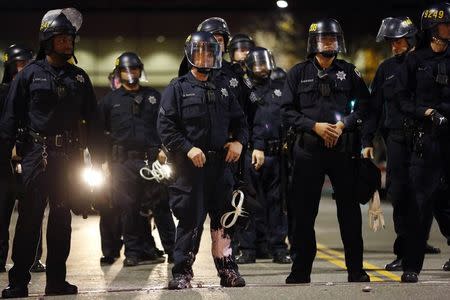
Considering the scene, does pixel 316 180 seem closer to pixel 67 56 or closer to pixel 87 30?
pixel 67 56

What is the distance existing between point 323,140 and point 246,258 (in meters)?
3.22

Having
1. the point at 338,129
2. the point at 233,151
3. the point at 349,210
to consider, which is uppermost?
the point at 338,129

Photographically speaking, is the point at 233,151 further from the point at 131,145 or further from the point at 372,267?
the point at 131,145

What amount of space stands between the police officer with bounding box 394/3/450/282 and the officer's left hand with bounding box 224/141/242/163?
162 centimetres

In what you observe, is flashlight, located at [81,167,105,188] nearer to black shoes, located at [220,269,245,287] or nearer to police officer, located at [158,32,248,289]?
police officer, located at [158,32,248,289]

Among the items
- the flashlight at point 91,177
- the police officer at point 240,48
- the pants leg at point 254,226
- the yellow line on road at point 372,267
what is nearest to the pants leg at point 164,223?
the pants leg at point 254,226

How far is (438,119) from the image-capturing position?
9.45 meters

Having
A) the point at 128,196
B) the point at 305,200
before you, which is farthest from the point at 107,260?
the point at 305,200

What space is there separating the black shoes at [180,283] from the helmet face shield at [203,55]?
188cm

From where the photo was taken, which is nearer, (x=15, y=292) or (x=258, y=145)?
(x=15, y=292)

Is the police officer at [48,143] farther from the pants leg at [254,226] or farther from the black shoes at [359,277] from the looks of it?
the pants leg at [254,226]

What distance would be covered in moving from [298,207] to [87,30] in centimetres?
3868

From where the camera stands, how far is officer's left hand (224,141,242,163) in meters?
9.38

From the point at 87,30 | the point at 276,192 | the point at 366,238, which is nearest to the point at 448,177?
the point at 276,192
